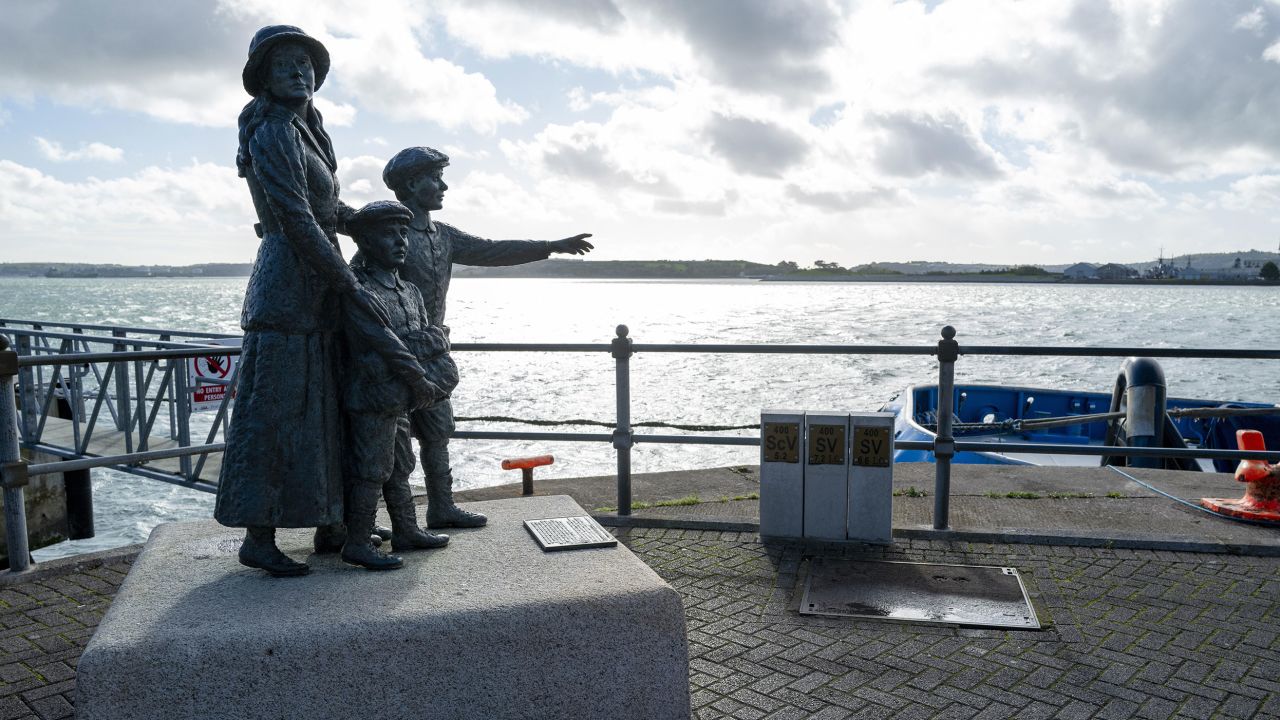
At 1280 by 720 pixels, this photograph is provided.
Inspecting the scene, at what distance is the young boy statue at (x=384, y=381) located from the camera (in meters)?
3.79

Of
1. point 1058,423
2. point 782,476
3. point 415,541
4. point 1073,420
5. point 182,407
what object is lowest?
point 1058,423

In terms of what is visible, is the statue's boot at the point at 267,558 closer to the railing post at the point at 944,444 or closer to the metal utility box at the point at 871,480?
the metal utility box at the point at 871,480

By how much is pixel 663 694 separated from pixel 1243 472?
5.63m

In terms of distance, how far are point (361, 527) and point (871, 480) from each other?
11.3ft

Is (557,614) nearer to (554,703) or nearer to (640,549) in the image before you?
(554,703)

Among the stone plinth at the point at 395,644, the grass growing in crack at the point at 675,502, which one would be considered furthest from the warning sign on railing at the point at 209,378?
the stone plinth at the point at 395,644

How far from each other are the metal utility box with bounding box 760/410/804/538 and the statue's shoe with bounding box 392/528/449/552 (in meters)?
2.63

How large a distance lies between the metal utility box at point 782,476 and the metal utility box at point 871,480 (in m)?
0.34

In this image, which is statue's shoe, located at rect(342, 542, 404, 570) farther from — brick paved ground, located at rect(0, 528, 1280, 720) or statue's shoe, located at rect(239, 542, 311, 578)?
brick paved ground, located at rect(0, 528, 1280, 720)

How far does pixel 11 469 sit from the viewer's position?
17.6 ft

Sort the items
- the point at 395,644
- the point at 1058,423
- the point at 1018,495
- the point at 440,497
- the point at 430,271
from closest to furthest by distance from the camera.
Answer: the point at 395,644 < the point at 440,497 < the point at 430,271 < the point at 1018,495 < the point at 1058,423

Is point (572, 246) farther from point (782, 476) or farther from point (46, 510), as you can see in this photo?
point (46, 510)

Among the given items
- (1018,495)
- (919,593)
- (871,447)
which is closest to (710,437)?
(871,447)

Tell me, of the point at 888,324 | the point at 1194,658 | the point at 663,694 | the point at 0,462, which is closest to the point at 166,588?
the point at 663,694
